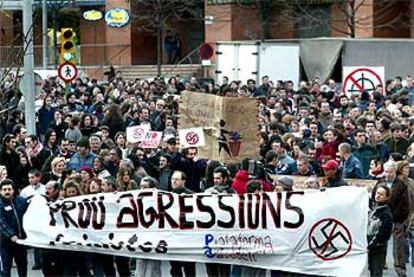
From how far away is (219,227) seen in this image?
1409cm

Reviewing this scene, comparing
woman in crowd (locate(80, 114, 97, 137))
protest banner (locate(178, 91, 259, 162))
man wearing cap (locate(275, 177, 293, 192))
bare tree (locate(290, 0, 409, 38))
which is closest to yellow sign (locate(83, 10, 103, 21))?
bare tree (locate(290, 0, 409, 38))

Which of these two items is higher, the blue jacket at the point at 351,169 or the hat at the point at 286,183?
the hat at the point at 286,183

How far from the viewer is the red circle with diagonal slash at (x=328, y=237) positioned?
1375 cm

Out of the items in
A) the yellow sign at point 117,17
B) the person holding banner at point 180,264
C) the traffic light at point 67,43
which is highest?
the yellow sign at point 117,17

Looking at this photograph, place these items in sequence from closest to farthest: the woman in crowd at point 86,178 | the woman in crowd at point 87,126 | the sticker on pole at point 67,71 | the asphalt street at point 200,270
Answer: the asphalt street at point 200,270 < the woman in crowd at point 86,178 < the woman in crowd at point 87,126 < the sticker on pole at point 67,71

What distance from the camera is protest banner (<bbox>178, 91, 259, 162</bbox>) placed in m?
19.0

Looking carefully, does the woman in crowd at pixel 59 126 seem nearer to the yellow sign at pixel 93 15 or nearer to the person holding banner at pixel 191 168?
the person holding banner at pixel 191 168

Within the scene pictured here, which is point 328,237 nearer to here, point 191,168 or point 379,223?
point 379,223

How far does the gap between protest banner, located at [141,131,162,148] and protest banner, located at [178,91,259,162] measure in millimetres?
902

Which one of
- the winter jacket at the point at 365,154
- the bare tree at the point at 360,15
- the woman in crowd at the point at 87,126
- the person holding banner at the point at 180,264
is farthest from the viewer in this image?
the bare tree at the point at 360,15

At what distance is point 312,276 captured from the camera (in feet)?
46.3

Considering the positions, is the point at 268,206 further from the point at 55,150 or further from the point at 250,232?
the point at 55,150

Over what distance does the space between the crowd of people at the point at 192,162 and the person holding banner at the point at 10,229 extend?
0.01 m

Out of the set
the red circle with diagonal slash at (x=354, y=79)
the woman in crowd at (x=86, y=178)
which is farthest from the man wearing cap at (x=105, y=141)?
the red circle with diagonal slash at (x=354, y=79)
